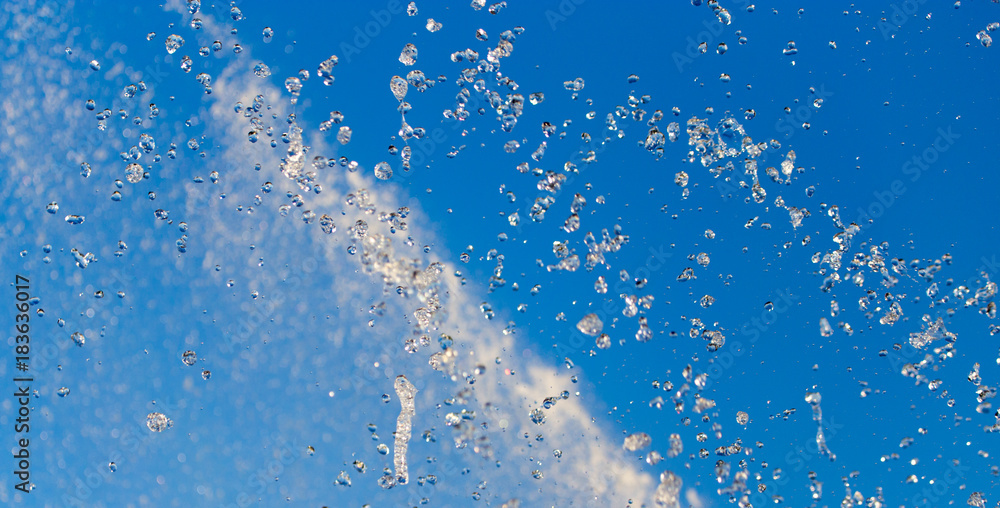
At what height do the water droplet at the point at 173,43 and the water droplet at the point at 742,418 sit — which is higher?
the water droplet at the point at 173,43

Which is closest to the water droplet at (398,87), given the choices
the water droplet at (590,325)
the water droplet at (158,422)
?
the water droplet at (590,325)

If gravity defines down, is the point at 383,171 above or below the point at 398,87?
below

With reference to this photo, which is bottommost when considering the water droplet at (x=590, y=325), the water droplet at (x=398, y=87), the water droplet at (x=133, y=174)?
the water droplet at (x=590, y=325)

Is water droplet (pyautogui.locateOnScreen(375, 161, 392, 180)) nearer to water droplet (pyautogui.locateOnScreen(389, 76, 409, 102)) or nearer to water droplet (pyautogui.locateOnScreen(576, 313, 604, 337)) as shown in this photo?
water droplet (pyautogui.locateOnScreen(389, 76, 409, 102))

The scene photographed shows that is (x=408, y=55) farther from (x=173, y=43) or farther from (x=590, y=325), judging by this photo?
(x=590, y=325)

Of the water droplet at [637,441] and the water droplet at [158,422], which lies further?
the water droplet at [158,422]

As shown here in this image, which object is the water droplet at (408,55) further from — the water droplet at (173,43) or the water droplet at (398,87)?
the water droplet at (173,43)

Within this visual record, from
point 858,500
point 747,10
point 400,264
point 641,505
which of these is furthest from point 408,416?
point 747,10

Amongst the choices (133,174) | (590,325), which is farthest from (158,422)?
(590,325)

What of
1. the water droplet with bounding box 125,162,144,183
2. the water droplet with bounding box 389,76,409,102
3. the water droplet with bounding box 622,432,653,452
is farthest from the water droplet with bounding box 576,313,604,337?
the water droplet with bounding box 125,162,144,183

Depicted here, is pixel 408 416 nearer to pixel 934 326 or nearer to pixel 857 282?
pixel 857 282

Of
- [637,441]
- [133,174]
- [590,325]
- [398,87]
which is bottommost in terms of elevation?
[637,441]
